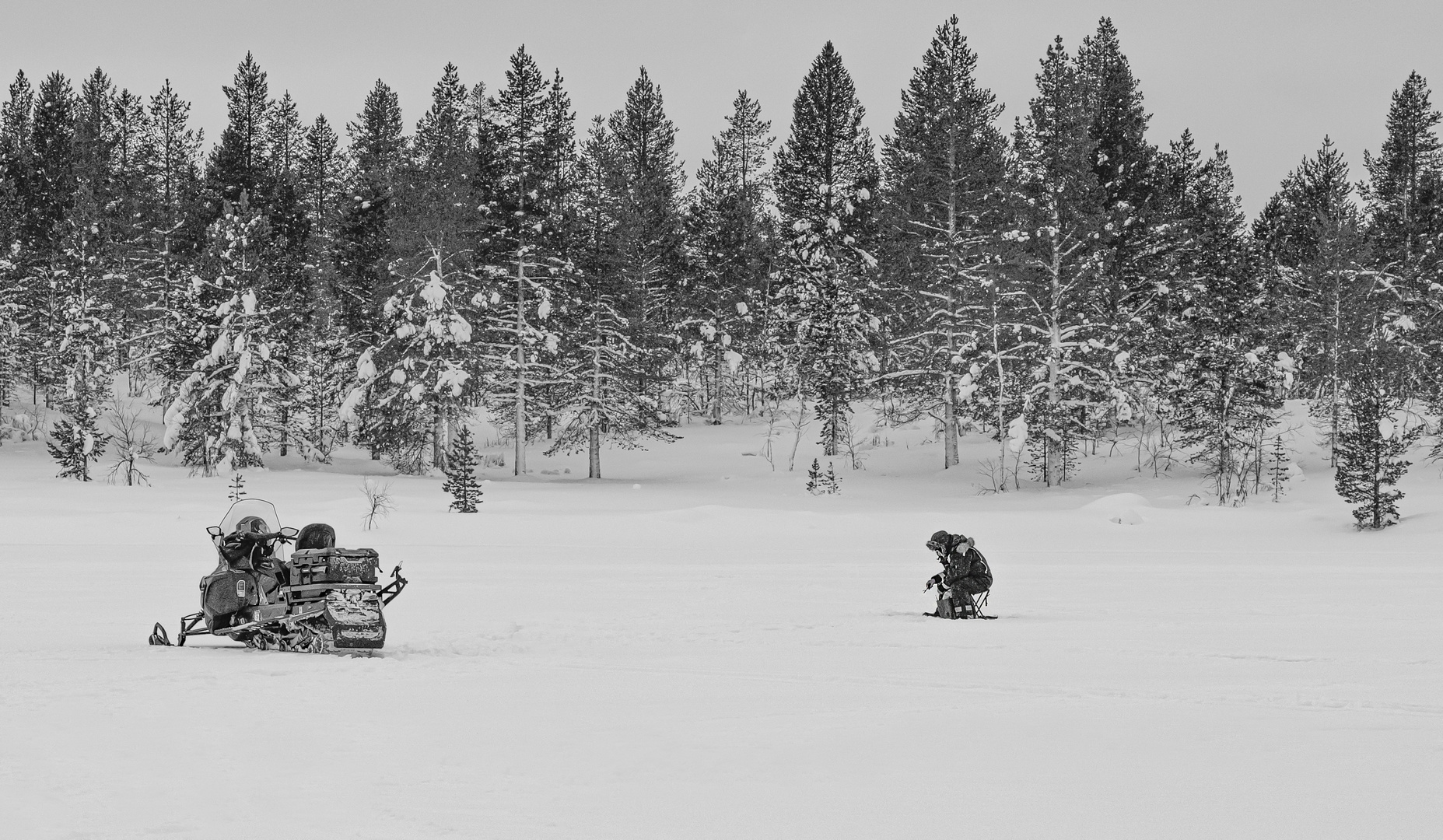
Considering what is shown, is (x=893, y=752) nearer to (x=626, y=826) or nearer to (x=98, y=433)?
(x=626, y=826)

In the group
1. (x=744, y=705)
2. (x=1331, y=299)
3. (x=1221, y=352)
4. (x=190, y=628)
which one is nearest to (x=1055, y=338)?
(x=1221, y=352)

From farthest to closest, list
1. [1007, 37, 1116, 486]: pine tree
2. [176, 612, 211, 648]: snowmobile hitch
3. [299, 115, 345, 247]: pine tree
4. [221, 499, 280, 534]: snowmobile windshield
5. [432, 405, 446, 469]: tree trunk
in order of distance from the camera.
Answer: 1. [299, 115, 345, 247]: pine tree
2. [432, 405, 446, 469]: tree trunk
3. [1007, 37, 1116, 486]: pine tree
4. [221, 499, 280, 534]: snowmobile windshield
5. [176, 612, 211, 648]: snowmobile hitch

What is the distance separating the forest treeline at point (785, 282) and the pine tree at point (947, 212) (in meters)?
0.14

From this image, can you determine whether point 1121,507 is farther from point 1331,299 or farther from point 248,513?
point 248,513

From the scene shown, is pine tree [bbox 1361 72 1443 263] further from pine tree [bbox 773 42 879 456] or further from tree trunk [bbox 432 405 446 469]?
tree trunk [bbox 432 405 446 469]

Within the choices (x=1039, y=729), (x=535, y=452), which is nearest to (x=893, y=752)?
(x=1039, y=729)

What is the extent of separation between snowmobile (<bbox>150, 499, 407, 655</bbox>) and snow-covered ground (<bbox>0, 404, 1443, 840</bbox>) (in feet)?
0.95

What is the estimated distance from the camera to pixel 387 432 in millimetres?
37531

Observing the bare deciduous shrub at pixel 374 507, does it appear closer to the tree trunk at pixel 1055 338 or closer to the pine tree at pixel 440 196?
the pine tree at pixel 440 196

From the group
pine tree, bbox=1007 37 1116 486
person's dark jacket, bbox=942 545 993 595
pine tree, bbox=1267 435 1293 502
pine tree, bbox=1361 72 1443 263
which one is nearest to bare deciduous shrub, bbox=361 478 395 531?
person's dark jacket, bbox=942 545 993 595

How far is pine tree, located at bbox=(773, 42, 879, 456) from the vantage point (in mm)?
40000

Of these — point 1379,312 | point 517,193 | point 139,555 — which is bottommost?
point 139,555

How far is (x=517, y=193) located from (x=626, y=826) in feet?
116

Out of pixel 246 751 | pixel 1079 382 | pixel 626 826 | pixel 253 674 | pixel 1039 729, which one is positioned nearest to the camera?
pixel 626 826
